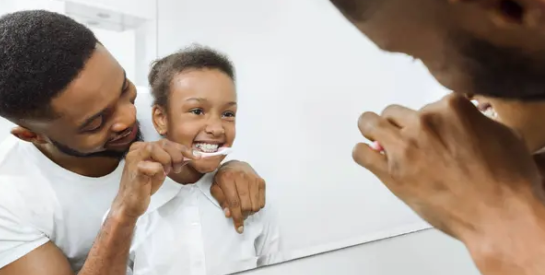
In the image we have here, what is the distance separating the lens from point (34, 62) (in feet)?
2.04

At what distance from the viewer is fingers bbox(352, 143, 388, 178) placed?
44 cm

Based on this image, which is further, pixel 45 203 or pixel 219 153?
pixel 219 153

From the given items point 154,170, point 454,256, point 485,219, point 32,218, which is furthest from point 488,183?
point 454,256

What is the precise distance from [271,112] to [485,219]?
22.4 inches

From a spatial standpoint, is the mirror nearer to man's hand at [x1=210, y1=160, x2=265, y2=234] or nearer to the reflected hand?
man's hand at [x1=210, y1=160, x2=265, y2=234]

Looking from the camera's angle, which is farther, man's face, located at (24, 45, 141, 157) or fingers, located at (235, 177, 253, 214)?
fingers, located at (235, 177, 253, 214)

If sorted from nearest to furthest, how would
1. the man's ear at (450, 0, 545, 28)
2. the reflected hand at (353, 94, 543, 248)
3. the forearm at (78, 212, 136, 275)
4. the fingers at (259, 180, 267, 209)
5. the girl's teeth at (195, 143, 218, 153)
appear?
1. the man's ear at (450, 0, 545, 28)
2. the reflected hand at (353, 94, 543, 248)
3. the forearm at (78, 212, 136, 275)
4. the girl's teeth at (195, 143, 218, 153)
5. the fingers at (259, 180, 267, 209)

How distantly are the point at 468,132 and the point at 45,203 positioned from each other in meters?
0.56

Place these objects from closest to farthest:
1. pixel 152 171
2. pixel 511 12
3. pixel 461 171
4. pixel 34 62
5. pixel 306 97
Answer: pixel 511 12 < pixel 461 171 < pixel 34 62 < pixel 152 171 < pixel 306 97

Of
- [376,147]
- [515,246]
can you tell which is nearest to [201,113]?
[376,147]

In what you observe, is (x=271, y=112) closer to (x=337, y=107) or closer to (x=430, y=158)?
(x=337, y=107)

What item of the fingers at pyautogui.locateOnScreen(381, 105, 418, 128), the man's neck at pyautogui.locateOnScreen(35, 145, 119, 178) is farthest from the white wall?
the fingers at pyautogui.locateOnScreen(381, 105, 418, 128)

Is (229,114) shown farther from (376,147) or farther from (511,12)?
(511,12)

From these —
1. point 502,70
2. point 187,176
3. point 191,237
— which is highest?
point 502,70
